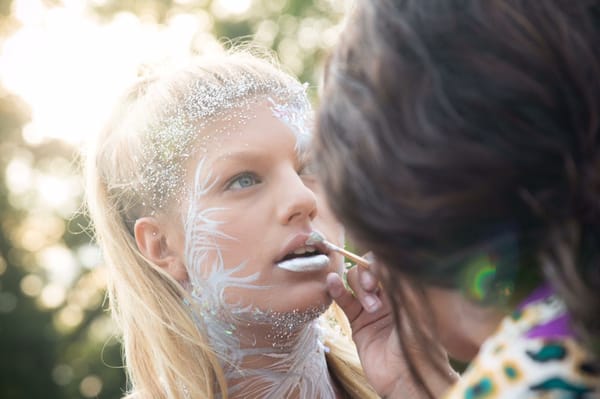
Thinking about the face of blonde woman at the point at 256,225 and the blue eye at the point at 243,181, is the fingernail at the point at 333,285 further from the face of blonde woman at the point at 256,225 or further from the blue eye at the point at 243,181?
the blue eye at the point at 243,181

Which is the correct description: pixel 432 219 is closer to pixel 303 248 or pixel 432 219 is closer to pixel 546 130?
pixel 546 130

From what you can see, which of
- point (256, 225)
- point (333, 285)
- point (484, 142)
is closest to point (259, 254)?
point (256, 225)

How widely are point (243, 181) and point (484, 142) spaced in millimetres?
973

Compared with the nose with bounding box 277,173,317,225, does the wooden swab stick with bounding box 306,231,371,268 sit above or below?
below

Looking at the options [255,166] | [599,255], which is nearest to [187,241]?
[255,166]

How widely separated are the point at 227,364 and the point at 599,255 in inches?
45.9

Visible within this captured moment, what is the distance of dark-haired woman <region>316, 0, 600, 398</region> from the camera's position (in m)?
0.88

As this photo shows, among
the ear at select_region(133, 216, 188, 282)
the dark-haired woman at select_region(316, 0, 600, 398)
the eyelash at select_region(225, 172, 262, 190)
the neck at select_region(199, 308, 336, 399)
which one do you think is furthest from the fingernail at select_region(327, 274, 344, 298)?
the dark-haired woman at select_region(316, 0, 600, 398)

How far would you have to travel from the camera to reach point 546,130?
2.93 feet

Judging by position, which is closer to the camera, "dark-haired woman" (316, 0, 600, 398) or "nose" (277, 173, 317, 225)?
"dark-haired woman" (316, 0, 600, 398)

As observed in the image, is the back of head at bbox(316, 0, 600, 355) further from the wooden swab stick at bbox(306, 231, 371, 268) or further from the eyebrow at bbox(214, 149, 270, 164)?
the eyebrow at bbox(214, 149, 270, 164)

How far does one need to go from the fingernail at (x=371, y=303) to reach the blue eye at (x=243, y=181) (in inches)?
15.1

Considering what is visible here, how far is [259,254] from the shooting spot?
1.74m

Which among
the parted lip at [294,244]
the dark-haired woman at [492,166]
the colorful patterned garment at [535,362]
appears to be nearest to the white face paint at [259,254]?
the parted lip at [294,244]
